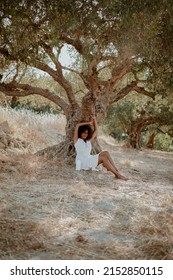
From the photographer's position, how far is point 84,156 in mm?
11195

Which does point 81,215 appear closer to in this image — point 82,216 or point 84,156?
point 82,216

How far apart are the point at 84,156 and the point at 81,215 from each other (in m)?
4.96

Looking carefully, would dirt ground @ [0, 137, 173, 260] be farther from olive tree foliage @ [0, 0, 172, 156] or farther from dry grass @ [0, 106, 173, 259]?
olive tree foliage @ [0, 0, 172, 156]

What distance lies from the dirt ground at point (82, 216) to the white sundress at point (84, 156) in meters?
0.40

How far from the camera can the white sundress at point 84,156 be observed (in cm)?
1105

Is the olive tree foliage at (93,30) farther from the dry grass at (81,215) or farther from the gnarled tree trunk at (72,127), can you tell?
the dry grass at (81,215)

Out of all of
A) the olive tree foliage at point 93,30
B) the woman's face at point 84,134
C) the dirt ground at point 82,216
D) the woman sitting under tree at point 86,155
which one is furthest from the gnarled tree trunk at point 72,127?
the dirt ground at point 82,216

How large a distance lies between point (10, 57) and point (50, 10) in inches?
117

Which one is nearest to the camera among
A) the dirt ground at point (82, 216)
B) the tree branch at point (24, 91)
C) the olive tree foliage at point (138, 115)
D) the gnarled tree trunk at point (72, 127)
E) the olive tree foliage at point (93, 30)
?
the dirt ground at point (82, 216)

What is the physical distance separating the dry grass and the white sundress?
25 cm

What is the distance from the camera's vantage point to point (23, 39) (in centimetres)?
948

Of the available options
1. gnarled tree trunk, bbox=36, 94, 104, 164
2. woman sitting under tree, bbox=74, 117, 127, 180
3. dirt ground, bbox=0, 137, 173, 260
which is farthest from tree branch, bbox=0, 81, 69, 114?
dirt ground, bbox=0, 137, 173, 260
